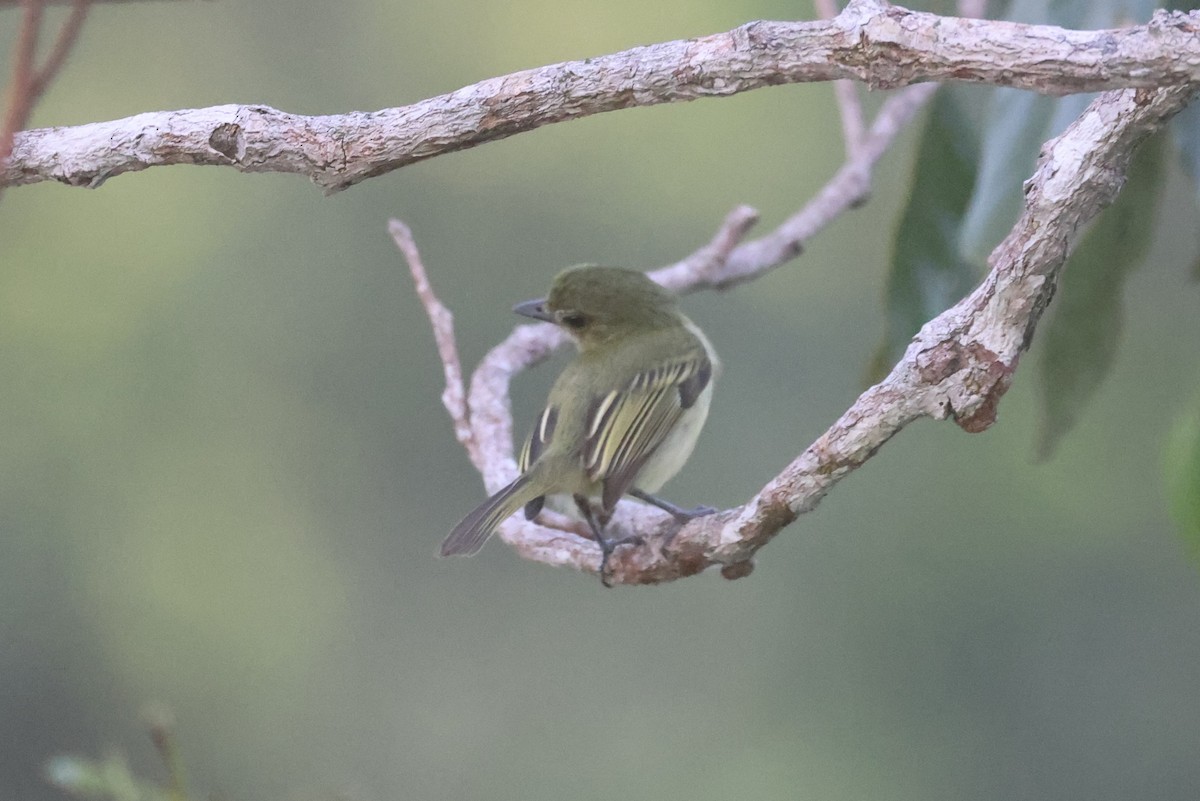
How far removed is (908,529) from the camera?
29.3ft

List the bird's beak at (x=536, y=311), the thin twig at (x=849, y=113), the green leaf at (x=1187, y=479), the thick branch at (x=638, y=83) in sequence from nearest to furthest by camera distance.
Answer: the thick branch at (x=638, y=83) < the green leaf at (x=1187, y=479) < the bird's beak at (x=536, y=311) < the thin twig at (x=849, y=113)

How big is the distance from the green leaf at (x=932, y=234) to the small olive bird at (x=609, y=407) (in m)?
0.48

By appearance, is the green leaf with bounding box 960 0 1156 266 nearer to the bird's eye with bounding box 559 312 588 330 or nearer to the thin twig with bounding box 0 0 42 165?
the bird's eye with bounding box 559 312 588 330

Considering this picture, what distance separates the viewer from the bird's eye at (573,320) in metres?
3.60

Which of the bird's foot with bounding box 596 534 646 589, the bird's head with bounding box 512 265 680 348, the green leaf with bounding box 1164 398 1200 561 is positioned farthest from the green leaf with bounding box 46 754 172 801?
the bird's head with bounding box 512 265 680 348

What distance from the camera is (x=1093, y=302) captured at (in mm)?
3096

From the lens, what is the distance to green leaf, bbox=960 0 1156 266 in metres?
2.77

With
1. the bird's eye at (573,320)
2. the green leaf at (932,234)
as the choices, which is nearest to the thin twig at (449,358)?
the bird's eye at (573,320)

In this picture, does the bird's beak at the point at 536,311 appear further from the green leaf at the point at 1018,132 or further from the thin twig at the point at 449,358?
the green leaf at the point at 1018,132

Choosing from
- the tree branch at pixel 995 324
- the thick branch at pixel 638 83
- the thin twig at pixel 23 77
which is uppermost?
the thin twig at pixel 23 77

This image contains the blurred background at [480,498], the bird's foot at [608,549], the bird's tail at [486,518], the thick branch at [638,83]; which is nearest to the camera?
the thick branch at [638,83]

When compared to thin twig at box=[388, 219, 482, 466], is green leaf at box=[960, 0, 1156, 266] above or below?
above

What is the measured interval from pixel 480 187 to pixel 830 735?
4019mm

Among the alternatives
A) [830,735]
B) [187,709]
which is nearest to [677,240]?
[830,735]
